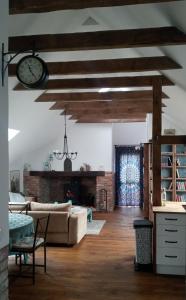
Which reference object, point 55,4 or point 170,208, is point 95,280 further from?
point 55,4

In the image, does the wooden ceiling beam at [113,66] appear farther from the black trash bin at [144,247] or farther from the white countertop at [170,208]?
the black trash bin at [144,247]

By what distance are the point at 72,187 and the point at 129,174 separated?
2105 millimetres

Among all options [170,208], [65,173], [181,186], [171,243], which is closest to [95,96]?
[170,208]

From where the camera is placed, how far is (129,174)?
11.5 meters

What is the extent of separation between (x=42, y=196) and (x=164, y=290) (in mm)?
7041

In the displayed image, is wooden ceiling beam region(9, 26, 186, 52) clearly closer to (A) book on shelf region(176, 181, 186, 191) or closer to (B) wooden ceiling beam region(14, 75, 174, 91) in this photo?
(B) wooden ceiling beam region(14, 75, 174, 91)

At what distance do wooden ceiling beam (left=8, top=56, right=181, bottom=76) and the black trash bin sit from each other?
2.39 m

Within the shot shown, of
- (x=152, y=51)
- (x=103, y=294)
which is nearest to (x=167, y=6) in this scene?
(x=152, y=51)

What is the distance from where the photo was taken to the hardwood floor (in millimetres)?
4105

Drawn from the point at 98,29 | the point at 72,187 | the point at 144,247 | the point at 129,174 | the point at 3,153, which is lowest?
the point at 144,247

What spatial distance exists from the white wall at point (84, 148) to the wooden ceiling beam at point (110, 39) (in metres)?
A: 6.80

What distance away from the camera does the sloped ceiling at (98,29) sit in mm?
3369

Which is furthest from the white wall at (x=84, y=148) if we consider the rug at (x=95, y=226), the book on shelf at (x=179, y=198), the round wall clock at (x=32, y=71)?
the round wall clock at (x=32, y=71)

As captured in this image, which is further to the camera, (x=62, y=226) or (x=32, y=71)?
(x=62, y=226)
